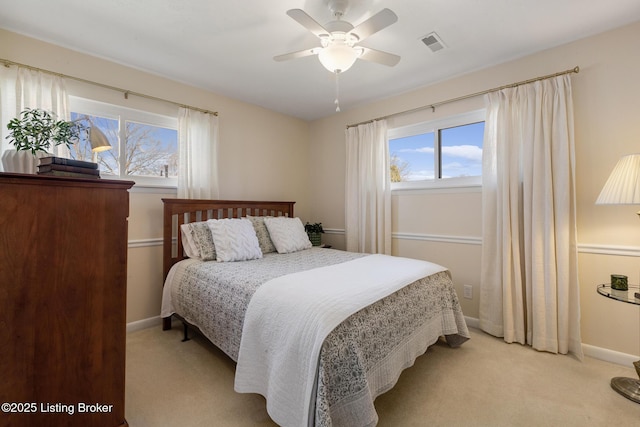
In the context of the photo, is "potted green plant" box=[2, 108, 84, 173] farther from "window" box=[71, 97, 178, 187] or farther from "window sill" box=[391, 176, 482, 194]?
"window sill" box=[391, 176, 482, 194]

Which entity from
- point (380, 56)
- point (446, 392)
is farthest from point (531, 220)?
point (380, 56)

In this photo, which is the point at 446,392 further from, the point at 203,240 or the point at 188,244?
the point at 188,244

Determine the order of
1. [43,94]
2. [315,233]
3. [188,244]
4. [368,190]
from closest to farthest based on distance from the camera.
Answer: [43,94] → [188,244] → [368,190] → [315,233]

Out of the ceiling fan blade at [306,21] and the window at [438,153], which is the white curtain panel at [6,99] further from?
the window at [438,153]

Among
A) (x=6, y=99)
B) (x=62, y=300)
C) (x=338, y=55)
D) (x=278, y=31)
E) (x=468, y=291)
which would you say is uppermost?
(x=278, y=31)

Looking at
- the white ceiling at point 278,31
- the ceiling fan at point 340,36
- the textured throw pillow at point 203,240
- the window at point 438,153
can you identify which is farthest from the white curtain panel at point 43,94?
the window at point 438,153

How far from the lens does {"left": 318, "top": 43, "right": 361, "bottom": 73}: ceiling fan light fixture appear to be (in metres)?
1.81

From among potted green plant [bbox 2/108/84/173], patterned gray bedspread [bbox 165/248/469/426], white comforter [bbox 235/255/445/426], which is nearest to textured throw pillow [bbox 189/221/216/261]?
patterned gray bedspread [bbox 165/248/469/426]

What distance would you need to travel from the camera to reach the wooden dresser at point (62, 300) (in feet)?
3.67

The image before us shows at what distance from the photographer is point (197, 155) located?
3.14m

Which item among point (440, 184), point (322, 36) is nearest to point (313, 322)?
point (322, 36)

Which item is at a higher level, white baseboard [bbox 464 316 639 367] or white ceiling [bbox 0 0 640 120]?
white ceiling [bbox 0 0 640 120]

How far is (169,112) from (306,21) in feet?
6.74

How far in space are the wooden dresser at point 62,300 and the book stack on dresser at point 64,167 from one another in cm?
22
